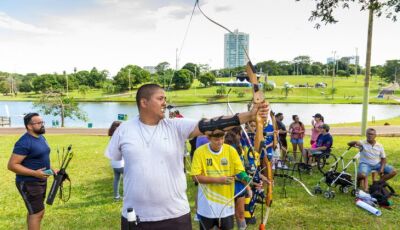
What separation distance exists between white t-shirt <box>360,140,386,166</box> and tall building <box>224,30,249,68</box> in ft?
17.4

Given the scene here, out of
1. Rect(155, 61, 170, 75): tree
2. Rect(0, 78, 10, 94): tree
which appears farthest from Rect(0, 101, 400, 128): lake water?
Rect(0, 78, 10, 94): tree

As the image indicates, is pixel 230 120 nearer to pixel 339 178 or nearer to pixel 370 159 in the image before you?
pixel 339 178

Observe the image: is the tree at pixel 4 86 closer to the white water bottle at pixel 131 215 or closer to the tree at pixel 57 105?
the tree at pixel 57 105

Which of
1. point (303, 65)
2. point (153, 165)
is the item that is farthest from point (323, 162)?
point (303, 65)

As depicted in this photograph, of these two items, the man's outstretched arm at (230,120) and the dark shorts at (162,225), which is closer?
the man's outstretched arm at (230,120)

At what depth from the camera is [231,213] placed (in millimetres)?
4199

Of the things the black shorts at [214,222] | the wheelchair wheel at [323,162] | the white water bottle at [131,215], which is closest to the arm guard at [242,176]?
the black shorts at [214,222]

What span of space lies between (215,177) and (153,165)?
1.56 metres

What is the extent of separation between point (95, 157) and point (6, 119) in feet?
92.5

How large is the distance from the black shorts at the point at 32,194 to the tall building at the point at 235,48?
2924mm

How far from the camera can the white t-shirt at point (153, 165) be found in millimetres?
2604

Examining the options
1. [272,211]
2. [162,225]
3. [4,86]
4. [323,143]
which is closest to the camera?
[162,225]

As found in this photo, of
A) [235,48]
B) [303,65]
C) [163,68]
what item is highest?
[303,65]

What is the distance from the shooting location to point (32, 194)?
4.34 metres
